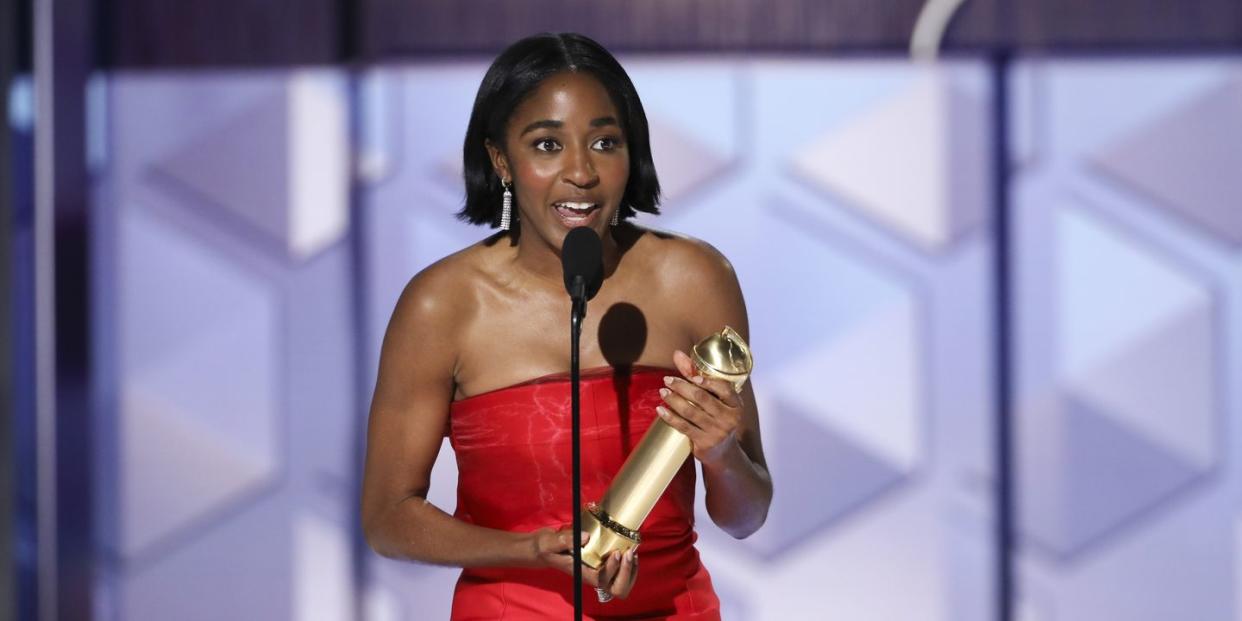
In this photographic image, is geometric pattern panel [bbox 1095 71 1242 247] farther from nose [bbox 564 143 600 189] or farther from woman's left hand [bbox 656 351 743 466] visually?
woman's left hand [bbox 656 351 743 466]

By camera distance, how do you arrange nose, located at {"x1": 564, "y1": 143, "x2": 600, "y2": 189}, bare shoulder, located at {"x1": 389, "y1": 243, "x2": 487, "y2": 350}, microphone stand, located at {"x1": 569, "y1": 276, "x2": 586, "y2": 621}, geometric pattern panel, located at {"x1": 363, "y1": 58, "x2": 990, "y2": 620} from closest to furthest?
microphone stand, located at {"x1": 569, "y1": 276, "x2": 586, "y2": 621} → nose, located at {"x1": 564, "y1": 143, "x2": 600, "y2": 189} → bare shoulder, located at {"x1": 389, "y1": 243, "x2": 487, "y2": 350} → geometric pattern panel, located at {"x1": 363, "y1": 58, "x2": 990, "y2": 620}

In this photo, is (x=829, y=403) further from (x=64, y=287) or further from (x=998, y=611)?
(x=64, y=287)

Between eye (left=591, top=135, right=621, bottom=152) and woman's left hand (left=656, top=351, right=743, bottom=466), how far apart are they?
1.07 ft

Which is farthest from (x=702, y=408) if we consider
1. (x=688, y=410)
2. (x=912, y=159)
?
(x=912, y=159)

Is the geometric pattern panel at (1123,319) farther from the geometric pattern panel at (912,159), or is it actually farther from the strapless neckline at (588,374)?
the strapless neckline at (588,374)

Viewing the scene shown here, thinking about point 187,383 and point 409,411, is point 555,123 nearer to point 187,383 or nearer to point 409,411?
point 409,411

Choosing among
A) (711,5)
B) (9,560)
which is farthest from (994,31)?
(9,560)

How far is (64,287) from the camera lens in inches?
127

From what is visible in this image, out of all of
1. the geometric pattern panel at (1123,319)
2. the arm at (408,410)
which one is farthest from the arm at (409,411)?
the geometric pattern panel at (1123,319)

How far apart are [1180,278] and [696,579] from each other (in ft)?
6.74

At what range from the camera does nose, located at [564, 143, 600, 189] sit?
4.98ft

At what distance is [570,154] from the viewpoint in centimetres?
154

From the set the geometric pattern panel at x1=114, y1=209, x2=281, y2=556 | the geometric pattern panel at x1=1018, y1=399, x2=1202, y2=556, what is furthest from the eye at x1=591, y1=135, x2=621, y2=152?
the geometric pattern panel at x1=1018, y1=399, x2=1202, y2=556

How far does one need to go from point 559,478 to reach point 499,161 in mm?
388
